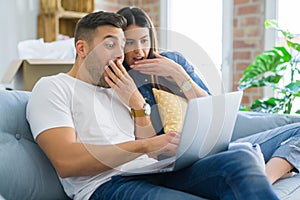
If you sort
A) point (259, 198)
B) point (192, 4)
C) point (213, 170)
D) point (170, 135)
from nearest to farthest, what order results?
point (259, 198) → point (213, 170) → point (170, 135) → point (192, 4)

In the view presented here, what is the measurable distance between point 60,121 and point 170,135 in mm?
329

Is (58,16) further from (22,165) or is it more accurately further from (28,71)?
(22,165)

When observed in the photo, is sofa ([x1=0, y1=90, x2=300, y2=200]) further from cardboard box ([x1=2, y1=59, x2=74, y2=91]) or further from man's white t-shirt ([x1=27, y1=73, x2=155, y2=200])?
cardboard box ([x1=2, y1=59, x2=74, y2=91])

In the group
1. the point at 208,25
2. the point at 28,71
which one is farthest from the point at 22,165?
the point at 208,25

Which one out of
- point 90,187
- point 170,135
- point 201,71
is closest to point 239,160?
point 170,135

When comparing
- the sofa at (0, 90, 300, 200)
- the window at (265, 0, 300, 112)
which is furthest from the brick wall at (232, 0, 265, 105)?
the sofa at (0, 90, 300, 200)

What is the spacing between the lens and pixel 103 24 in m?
1.39

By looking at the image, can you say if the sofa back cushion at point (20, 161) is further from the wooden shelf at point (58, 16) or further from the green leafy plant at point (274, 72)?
the wooden shelf at point (58, 16)

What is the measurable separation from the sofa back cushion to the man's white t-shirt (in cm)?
7

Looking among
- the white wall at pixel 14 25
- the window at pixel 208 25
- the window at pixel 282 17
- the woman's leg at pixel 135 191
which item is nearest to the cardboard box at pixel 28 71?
the white wall at pixel 14 25

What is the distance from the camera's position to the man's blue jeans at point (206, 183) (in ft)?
3.29

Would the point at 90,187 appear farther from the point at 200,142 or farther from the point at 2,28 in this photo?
the point at 2,28

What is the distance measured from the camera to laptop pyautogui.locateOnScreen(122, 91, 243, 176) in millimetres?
1050

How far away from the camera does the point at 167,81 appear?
68.3 inches
